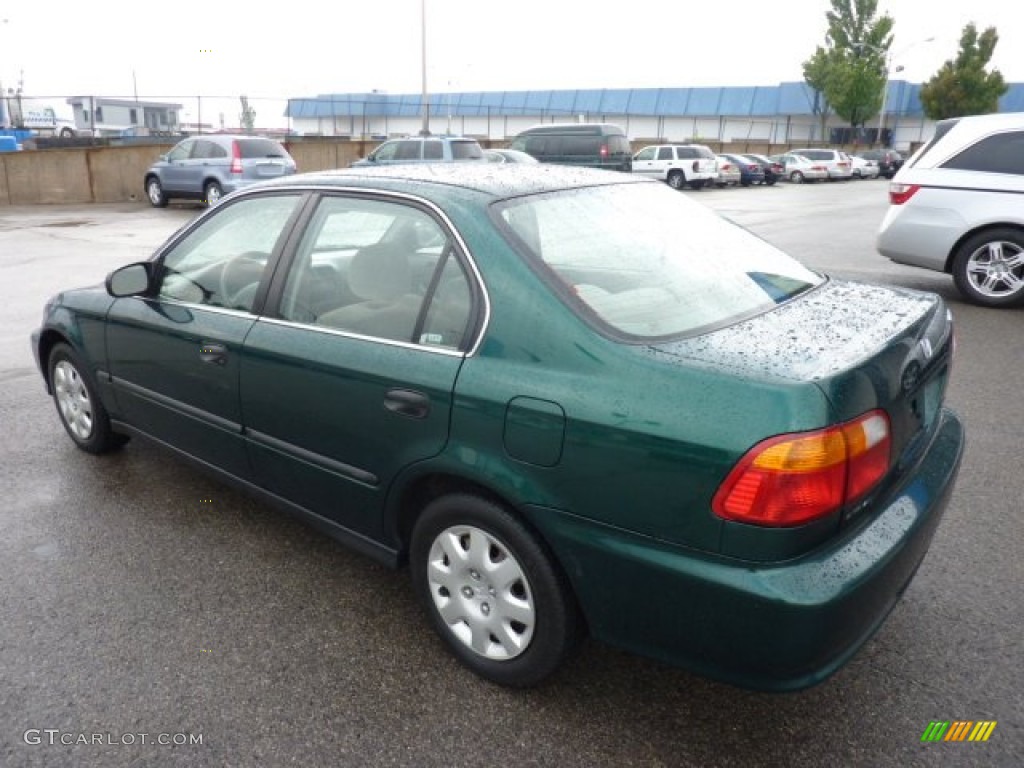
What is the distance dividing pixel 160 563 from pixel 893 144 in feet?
235

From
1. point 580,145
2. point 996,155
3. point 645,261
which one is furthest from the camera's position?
point 580,145

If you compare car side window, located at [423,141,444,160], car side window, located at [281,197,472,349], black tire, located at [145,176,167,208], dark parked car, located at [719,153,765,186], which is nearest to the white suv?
car side window, located at [281,197,472,349]

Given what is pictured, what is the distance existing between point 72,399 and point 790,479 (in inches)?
153

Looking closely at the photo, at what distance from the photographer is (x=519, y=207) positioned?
272cm

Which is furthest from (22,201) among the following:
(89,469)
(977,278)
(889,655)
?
(889,655)

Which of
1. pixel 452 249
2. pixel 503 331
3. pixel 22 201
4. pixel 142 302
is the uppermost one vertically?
pixel 452 249

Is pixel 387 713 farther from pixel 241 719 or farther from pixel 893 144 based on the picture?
pixel 893 144

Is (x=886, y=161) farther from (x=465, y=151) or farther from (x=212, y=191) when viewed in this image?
(x=212, y=191)

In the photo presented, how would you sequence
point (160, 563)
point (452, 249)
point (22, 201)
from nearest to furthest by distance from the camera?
point (452, 249), point (160, 563), point (22, 201)

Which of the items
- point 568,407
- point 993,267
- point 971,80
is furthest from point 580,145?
point 971,80

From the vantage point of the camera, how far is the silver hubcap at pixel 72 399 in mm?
4340

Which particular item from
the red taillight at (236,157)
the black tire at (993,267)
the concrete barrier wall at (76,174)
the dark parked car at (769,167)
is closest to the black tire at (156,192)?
the concrete barrier wall at (76,174)

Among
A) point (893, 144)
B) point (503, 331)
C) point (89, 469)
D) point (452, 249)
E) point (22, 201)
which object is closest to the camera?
point (503, 331)

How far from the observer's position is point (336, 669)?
2.69 m
